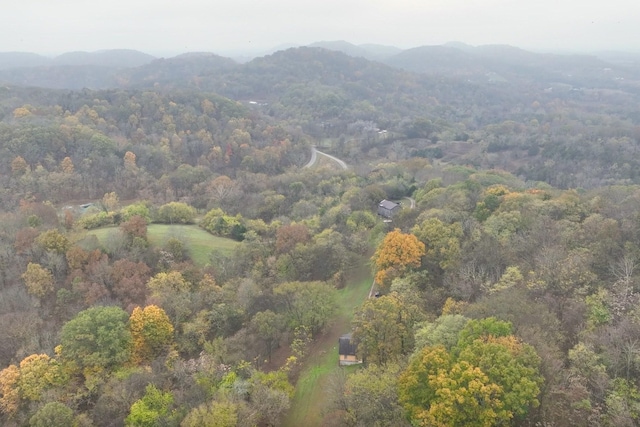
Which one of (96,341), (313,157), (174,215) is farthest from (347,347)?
(313,157)

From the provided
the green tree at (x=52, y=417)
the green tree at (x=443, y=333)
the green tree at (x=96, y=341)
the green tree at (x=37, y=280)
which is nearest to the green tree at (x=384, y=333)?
the green tree at (x=443, y=333)

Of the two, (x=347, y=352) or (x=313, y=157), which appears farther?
(x=313, y=157)

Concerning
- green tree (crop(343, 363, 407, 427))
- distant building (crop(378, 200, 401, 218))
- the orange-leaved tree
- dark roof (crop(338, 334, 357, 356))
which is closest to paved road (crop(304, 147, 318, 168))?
distant building (crop(378, 200, 401, 218))

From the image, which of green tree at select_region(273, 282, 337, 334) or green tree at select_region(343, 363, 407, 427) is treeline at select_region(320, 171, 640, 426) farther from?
green tree at select_region(273, 282, 337, 334)

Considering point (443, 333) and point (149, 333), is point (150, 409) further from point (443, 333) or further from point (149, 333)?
point (443, 333)

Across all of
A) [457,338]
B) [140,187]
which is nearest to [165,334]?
[457,338]

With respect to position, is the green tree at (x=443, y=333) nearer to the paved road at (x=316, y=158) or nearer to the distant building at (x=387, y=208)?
the distant building at (x=387, y=208)

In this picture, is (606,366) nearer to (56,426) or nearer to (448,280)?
(448,280)
